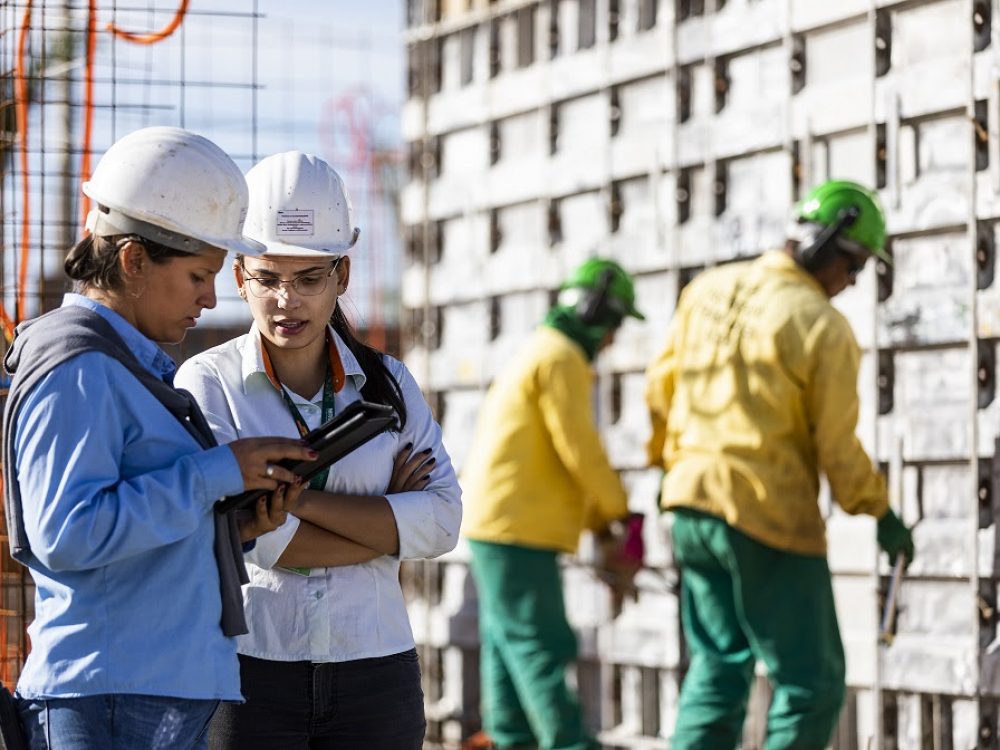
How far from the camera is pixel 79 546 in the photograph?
273cm

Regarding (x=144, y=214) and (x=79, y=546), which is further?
(x=144, y=214)

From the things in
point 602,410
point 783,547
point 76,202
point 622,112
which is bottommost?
point 783,547

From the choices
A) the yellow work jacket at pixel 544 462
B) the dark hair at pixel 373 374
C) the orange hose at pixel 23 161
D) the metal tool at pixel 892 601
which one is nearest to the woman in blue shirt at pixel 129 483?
the dark hair at pixel 373 374

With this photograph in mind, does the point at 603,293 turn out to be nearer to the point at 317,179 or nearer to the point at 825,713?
the point at 825,713

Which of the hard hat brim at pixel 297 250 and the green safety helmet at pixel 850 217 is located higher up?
the green safety helmet at pixel 850 217

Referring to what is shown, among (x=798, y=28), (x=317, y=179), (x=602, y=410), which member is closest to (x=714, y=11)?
(x=798, y=28)

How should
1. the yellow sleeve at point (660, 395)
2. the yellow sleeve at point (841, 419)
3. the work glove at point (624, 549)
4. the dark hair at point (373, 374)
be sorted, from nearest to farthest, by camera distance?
the dark hair at point (373, 374) < the yellow sleeve at point (841, 419) < the yellow sleeve at point (660, 395) < the work glove at point (624, 549)

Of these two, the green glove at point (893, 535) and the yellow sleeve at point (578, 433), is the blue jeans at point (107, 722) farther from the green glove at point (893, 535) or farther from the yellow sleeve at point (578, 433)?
the yellow sleeve at point (578, 433)

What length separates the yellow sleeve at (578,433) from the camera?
676 cm

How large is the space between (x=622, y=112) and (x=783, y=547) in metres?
2.68

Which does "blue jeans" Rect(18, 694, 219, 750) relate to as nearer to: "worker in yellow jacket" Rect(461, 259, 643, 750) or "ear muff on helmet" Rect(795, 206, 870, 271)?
"ear muff on helmet" Rect(795, 206, 870, 271)

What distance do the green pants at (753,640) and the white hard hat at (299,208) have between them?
2.55 m

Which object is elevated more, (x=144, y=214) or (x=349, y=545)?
(x=144, y=214)

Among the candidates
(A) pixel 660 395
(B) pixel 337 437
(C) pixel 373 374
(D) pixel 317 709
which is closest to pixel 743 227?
(A) pixel 660 395
